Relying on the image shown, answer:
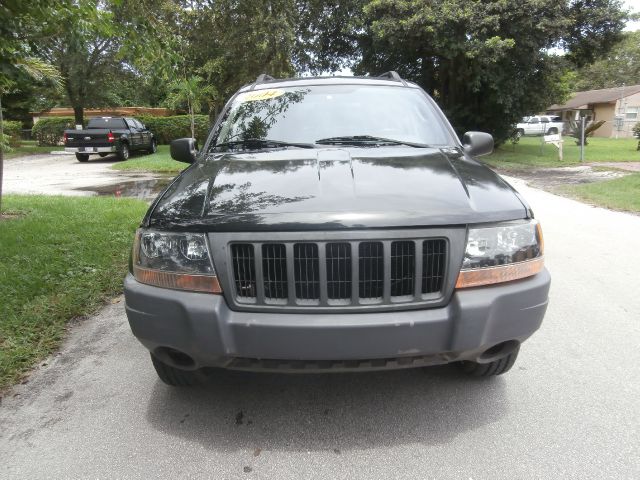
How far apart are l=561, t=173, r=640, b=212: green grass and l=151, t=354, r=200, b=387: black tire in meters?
8.11

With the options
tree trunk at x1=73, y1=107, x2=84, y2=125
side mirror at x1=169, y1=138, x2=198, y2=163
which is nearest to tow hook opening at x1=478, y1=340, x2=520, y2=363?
side mirror at x1=169, y1=138, x2=198, y2=163

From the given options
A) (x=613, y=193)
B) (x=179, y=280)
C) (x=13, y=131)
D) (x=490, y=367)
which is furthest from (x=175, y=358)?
(x=13, y=131)

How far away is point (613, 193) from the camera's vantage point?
991 centimetres

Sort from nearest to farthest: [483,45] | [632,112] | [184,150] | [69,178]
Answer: [184,150], [69,178], [483,45], [632,112]

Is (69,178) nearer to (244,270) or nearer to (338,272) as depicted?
(244,270)

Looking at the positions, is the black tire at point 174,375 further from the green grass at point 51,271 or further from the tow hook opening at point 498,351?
the tow hook opening at point 498,351

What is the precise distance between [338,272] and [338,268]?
2cm

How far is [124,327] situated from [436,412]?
7.95ft

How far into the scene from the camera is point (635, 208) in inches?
324

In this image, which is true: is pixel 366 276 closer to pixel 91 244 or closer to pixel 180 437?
pixel 180 437

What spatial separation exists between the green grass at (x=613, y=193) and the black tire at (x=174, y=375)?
8.11 m

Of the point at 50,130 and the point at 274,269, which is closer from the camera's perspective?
the point at 274,269

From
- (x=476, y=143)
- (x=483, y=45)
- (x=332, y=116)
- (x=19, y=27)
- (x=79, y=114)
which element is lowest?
(x=79, y=114)

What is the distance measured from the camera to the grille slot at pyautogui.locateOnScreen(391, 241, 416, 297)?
6.89 feet
